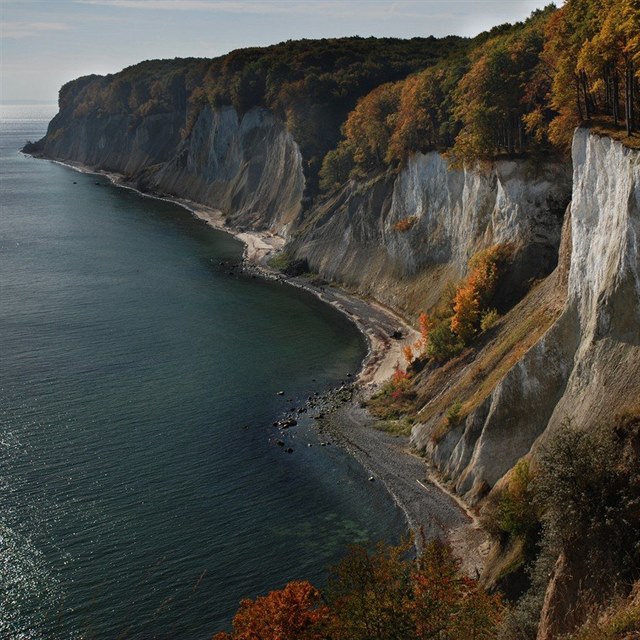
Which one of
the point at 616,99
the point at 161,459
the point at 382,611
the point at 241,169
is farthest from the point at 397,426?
the point at 241,169

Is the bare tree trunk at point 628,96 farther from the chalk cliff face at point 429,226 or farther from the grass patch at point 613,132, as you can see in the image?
the chalk cliff face at point 429,226

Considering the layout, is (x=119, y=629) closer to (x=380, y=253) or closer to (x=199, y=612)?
(x=199, y=612)

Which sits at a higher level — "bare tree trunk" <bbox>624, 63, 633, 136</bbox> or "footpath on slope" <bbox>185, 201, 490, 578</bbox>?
"bare tree trunk" <bbox>624, 63, 633, 136</bbox>

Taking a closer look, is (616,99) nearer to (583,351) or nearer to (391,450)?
(583,351)

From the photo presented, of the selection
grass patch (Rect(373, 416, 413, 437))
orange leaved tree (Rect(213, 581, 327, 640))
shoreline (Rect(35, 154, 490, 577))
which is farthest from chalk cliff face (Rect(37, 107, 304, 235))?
orange leaved tree (Rect(213, 581, 327, 640))

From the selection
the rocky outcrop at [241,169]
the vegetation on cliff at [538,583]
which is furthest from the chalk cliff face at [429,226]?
the vegetation on cliff at [538,583]

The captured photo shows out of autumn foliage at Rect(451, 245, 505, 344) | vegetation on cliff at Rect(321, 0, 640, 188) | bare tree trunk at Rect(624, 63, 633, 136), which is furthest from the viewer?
autumn foliage at Rect(451, 245, 505, 344)

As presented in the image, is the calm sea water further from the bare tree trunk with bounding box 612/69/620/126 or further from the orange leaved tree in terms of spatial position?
the bare tree trunk with bounding box 612/69/620/126
